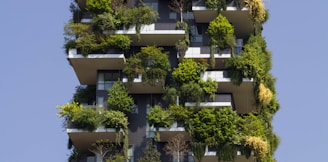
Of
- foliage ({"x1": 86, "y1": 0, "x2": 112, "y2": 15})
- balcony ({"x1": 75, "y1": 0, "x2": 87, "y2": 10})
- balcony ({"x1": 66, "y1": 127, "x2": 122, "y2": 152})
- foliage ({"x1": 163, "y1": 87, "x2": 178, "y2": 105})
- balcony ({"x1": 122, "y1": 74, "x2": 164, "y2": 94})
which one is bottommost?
balcony ({"x1": 66, "y1": 127, "x2": 122, "y2": 152})

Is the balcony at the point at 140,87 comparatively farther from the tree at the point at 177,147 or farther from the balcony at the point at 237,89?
the tree at the point at 177,147

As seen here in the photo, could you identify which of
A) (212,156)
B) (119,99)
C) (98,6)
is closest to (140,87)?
(119,99)

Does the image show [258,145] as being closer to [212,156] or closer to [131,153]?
[212,156]

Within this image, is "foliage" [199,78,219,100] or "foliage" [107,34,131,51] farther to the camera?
"foliage" [107,34,131,51]

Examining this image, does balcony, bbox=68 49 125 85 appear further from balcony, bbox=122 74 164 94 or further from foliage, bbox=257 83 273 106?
foliage, bbox=257 83 273 106

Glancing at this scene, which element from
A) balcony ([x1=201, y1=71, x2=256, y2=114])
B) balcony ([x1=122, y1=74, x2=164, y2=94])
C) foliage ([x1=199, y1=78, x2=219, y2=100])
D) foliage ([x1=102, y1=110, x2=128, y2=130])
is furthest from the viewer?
balcony ([x1=201, y1=71, x2=256, y2=114])

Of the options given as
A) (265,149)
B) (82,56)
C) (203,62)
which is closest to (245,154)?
(265,149)

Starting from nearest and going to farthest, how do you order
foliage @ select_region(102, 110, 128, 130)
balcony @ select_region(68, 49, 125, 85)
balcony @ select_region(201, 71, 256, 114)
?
foliage @ select_region(102, 110, 128, 130), balcony @ select_region(201, 71, 256, 114), balcony @ select_region(68, 49, 125, 85)

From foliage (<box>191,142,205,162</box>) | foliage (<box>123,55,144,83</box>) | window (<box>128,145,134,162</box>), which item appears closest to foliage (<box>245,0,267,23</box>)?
foliage (<box>123,55,144,83</box>)
